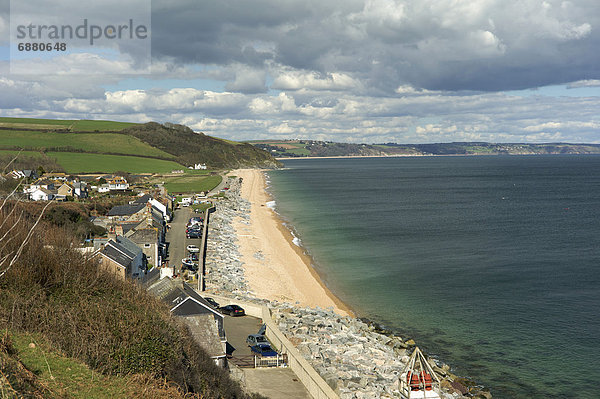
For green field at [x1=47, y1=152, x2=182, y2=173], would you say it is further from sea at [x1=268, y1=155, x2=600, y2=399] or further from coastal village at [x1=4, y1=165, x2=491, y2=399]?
coastal village at [x1=4, y1=165, x2=491, y2=399]

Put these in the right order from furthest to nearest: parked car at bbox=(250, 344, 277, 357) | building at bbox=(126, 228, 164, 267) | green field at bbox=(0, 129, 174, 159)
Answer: green field at bbox=(0, 129, 174, 159), building at bbox=(126, 228, 164, 267), parked car at bbox=(250, 344, 277, 357)

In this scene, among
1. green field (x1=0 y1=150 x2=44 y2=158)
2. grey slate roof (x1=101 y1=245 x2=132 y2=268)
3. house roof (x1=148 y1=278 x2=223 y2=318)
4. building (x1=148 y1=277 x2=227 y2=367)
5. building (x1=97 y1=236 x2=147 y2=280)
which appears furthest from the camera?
green field (x1=0 y1=150 x2=44 y2=158)

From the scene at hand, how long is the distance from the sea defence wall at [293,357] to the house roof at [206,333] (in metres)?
3.85

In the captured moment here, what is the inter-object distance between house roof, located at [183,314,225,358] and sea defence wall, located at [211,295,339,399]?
152 inches

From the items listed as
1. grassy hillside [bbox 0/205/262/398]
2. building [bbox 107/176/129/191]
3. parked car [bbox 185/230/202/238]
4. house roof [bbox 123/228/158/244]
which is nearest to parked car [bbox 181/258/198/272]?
house roof [bbox 123/228/158/244]

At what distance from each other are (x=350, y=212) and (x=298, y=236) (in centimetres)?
2418

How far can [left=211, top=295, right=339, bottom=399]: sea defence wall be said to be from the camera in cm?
2153

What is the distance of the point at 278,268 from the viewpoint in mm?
51281

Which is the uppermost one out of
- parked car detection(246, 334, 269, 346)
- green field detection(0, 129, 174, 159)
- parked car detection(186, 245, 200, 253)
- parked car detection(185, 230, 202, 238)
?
green field detection(0, 129, 174, 159)

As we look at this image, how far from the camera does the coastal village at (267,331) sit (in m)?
22.9

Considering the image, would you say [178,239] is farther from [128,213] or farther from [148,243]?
[148,243]

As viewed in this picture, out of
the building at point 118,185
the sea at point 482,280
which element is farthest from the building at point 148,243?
the building at point 118,185

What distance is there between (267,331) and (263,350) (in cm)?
335

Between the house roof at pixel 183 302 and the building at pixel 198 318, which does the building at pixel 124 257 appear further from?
the building at pixel 198 318
